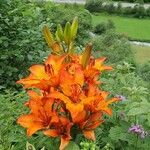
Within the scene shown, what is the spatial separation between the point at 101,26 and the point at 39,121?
1397 centimetres

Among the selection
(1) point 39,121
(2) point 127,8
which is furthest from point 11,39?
(2) point 127,8

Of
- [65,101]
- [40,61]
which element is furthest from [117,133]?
[40,61]

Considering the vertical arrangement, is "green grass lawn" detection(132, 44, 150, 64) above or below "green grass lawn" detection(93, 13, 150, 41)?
above

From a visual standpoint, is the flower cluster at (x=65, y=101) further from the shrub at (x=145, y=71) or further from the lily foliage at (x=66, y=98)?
the shrub at (x=145, y=71)

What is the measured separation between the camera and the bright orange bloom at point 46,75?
7.95 feet

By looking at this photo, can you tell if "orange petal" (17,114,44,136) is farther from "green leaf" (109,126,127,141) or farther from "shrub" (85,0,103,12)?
"shrub" (85,0,103,12)

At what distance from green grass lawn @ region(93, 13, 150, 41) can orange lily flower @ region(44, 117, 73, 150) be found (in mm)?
17609

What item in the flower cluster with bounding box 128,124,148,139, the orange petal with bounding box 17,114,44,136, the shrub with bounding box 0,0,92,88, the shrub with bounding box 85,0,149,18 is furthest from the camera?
the shrub with bounding box 85,0,149,18

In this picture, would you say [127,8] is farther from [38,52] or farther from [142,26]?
[38,52]

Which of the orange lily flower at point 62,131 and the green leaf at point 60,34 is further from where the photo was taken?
the green leaf at point 60,34

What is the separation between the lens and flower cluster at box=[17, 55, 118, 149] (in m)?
2.38

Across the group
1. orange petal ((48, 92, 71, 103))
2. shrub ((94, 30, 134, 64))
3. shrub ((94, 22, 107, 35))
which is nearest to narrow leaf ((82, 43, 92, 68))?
orange petal ((48, 92, 71, 103))

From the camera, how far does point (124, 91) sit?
11.3 ft

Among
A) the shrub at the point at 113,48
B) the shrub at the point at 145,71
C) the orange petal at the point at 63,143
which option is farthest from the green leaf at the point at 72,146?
the shrub at the point at 113,48
